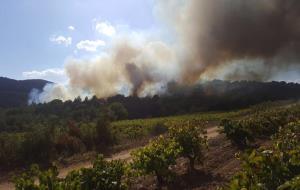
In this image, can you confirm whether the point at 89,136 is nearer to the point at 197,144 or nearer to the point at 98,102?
the point at 197,144

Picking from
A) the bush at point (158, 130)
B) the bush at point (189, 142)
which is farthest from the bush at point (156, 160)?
the bush at point (158, 130)

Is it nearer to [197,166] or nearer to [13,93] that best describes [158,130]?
A: [197,166]

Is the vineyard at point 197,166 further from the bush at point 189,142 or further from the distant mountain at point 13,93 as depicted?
the distant mountain at point 13,93

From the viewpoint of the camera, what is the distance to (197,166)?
23141 millimetres

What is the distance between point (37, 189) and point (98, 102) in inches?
2812

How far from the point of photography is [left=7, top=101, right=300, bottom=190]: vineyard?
1069 centimetres

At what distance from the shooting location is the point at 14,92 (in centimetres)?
18325

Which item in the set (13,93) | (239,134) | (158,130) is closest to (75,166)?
(239,134)

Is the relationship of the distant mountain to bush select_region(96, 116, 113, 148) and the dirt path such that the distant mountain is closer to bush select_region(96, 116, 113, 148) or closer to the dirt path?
bush select_region(96, 116, 113, 148)

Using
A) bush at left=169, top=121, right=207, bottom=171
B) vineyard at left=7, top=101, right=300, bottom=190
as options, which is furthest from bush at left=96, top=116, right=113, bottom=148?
bush at left=169, top=121, right=207, bottom=171

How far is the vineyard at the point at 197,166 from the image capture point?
1069 cm

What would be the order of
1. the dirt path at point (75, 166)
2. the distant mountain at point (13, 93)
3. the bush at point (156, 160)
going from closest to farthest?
the bush at point (156, 160) → the dirt path at point (75, 166) → the distant mountain at point (13, 93)

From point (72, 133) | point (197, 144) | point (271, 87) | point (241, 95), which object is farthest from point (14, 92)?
point (197, 144)

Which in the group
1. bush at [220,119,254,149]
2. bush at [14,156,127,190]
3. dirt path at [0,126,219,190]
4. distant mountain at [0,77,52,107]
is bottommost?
dirt path at [0,126,219,190]
